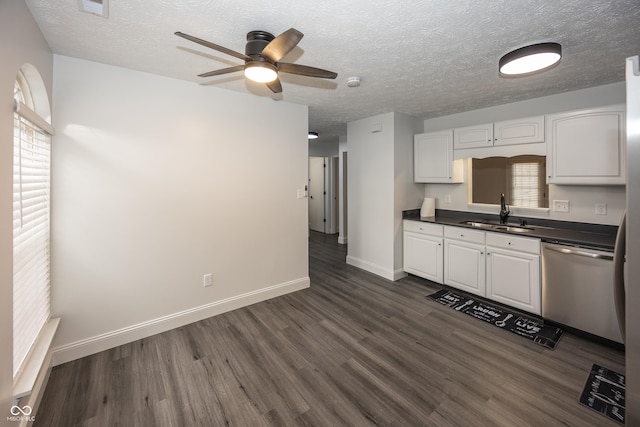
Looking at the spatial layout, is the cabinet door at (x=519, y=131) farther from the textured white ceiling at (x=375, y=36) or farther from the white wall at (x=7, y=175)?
the white wall at (x=7, y=175)

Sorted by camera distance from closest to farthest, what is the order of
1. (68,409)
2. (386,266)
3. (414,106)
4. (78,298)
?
(68,409)
(78,298)
(414,106)
(386,266)

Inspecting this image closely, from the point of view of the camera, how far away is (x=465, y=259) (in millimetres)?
3291

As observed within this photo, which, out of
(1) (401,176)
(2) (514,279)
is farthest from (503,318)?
(1) (401,176)

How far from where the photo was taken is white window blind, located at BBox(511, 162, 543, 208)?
3.18 metres

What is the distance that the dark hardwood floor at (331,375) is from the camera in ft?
5.46

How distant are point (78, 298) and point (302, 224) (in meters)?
2.31

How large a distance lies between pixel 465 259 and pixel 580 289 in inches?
41.3

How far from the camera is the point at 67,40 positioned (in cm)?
190

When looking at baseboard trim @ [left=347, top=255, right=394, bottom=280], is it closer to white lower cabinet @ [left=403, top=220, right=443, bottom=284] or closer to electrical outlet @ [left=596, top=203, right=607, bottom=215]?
white lower cabinet @ [left=403, top=220, right=443, bottom=284]

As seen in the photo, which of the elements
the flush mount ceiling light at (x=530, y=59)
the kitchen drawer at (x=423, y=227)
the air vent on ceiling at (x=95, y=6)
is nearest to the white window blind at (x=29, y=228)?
the air vent on ceiling at (x=95, y=6)

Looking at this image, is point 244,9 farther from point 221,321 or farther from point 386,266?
point 386,266

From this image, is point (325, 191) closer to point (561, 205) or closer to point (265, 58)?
point (561, 205)

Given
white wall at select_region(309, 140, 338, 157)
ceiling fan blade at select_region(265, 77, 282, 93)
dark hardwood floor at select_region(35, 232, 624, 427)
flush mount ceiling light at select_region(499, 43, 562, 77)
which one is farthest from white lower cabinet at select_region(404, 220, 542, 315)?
white wall at select_region(309, 140, 338, 157)

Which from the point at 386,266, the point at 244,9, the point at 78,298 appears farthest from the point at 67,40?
the point at 386,266
